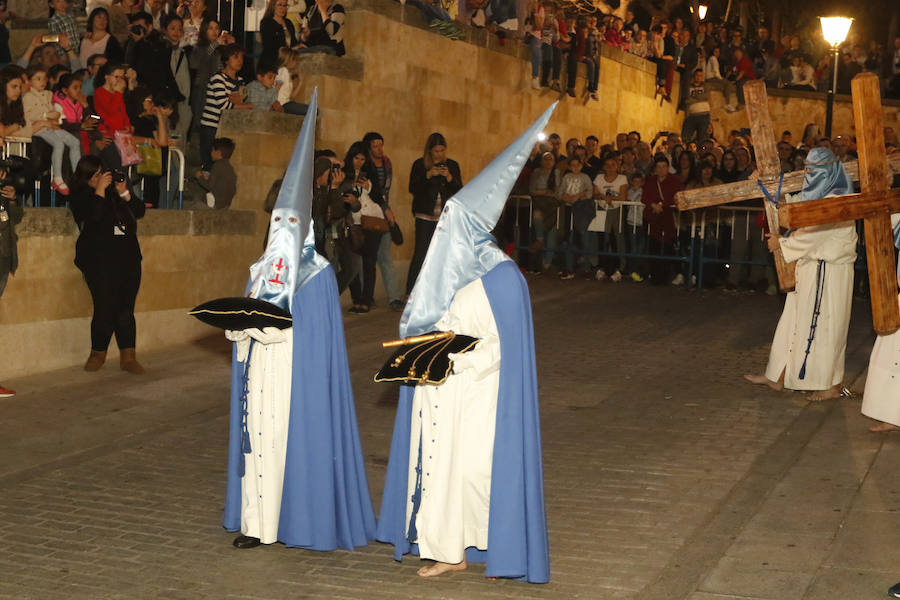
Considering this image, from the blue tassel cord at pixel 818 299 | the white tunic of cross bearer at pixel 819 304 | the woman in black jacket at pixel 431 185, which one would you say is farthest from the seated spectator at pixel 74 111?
the blue tassel cord at pixel 818 299

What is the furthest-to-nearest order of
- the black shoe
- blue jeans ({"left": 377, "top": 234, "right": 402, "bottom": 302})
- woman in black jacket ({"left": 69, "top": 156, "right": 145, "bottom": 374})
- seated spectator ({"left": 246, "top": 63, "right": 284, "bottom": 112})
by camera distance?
blue jeans ({"left": 377, "top": 234, "right": 402, "bottom": 302}) → seated spectator ({"left": 246, "top": 63, "right": 284, "bottom": 112}) → woman in black jacket ({"left": 69, "top": 156, "right": 145, "bottom": 374}) → the black shoe

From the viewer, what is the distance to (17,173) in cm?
1118

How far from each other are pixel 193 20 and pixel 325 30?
1671mm

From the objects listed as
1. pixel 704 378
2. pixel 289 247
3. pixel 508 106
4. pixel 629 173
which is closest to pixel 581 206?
pixel 629 173

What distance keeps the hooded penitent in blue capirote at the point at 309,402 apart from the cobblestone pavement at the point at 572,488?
179mm

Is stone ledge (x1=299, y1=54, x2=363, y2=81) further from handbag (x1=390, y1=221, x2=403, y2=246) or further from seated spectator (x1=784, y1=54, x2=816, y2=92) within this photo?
seated spectator (x1=784, y1=54, x2=816, y2=92)

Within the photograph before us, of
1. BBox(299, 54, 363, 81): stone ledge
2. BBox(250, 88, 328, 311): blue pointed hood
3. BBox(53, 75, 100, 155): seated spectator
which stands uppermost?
BBox(299, 54, 363, 81): stone ledge

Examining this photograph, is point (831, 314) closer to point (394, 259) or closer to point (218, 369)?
point (218, 369)

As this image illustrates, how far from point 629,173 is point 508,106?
2.51m

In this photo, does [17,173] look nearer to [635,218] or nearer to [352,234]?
[352,234]

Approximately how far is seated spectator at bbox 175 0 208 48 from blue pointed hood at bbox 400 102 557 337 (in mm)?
9792

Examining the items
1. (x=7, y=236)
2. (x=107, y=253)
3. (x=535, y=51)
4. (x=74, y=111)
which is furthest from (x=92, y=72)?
(x=535, y=51)

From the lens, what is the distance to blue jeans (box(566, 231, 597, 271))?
61.9 feet

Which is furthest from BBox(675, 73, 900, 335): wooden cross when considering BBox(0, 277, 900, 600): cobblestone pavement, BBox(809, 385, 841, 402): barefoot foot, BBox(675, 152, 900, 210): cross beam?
BBox(809, 385, 841, 402): barefoot foot
